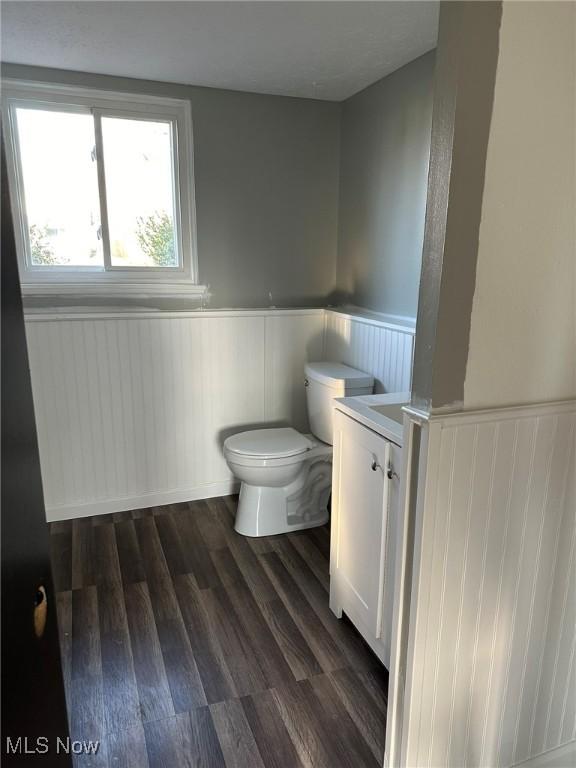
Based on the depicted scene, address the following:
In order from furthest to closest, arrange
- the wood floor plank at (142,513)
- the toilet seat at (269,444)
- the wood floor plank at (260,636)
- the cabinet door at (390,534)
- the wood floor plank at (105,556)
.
Result: the wood floor plank at (142,513)
the toilet seat at (269,444)
the wood floor plank at (105,556)
the wood floor plank at (260,636)
the cabinet door at (390,534)

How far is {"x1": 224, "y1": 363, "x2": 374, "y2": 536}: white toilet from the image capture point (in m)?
Result: 2.53

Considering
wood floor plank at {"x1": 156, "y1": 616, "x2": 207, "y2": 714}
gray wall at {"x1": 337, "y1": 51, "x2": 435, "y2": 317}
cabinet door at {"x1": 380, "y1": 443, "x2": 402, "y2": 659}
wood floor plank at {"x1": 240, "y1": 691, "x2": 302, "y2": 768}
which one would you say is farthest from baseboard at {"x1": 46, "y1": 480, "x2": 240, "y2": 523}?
cabinet door at {"x1": 380, "y1": 443, "x2": 402, "y2": 659}

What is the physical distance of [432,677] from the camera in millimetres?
1267

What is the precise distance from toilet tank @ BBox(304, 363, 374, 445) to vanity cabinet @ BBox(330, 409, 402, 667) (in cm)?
65

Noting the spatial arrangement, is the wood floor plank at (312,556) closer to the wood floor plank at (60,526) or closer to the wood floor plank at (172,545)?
the wood floor plank at (172,545)

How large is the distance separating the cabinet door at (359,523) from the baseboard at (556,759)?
518 millimetres

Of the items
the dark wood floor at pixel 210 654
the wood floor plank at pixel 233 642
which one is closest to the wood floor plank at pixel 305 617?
the dark wood floor at pixel 210 654

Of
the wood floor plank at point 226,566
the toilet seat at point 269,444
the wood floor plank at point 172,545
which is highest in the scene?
the toilet seat at point 269,444

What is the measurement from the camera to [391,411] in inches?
69.2

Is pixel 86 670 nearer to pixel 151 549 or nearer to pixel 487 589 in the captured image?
pixel 151 549

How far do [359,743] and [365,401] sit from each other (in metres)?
1.05

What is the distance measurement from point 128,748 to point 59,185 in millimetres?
2460

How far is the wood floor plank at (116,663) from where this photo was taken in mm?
1620

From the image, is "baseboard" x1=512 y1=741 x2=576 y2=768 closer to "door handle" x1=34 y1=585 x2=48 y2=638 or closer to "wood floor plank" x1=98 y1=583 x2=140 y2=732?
"wood floor plank" x1=98 y1=583 x2=140 y2=732
